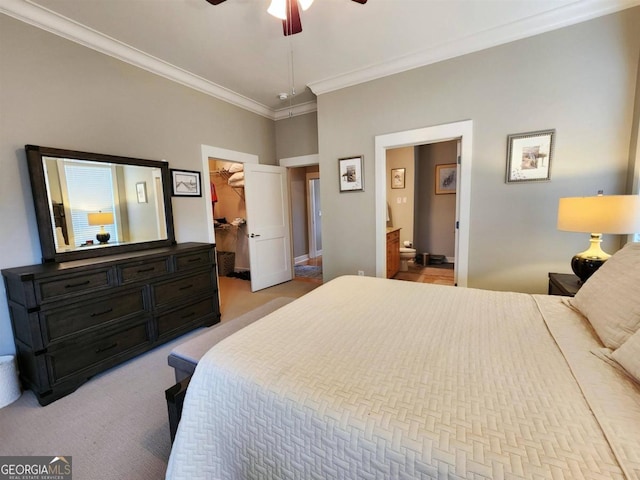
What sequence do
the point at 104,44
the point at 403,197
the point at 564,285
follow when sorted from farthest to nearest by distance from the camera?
the point at 403,197, the point at 104,44, the point at 564,285

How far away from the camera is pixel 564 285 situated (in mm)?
1897

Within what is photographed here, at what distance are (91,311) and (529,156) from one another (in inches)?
156

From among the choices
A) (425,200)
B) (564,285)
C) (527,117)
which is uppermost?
(527,117)

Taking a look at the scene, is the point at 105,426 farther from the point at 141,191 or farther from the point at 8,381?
the point at 141,191

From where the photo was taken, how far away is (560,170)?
241cm

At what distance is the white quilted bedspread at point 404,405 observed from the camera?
62 centimetres

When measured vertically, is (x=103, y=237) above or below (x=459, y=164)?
below

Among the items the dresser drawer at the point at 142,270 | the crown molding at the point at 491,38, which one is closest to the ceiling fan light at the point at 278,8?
the crown molding at the point at 491,38

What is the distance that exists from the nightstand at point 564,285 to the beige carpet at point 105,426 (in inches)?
104

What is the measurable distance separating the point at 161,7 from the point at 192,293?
8.07 ft

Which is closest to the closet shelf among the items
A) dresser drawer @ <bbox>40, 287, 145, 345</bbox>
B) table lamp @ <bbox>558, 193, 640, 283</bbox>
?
dresser drawer @ <bbox>40, 287, 145, 345</bbox>

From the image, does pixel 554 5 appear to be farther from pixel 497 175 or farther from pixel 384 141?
pixel 384 141

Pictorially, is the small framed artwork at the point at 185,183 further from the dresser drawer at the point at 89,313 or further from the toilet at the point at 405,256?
the toilet at the point at 405,256

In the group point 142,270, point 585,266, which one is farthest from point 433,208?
point 142,270
